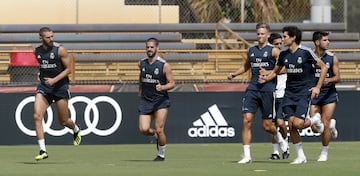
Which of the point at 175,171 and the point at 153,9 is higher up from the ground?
the point at 153,9

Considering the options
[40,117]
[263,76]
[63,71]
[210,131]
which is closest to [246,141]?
[263,76]

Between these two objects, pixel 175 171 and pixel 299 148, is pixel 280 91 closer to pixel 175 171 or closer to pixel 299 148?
pixel 299 148

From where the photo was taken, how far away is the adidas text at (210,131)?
83.3 feet

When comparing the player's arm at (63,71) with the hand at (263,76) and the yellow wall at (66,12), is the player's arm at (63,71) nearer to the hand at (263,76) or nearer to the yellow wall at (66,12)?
the hand at (263,76)

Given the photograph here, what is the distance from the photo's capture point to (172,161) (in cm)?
1795

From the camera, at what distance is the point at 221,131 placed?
25391 millimetres

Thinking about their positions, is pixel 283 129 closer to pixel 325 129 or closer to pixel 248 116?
pixel 325 129

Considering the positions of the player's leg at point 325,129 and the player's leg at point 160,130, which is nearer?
the player's leg at point 325,129

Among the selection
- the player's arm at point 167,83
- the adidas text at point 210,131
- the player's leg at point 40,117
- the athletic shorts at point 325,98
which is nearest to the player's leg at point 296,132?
the athletic shorts at point 325,98

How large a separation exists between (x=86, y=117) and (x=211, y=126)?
2974 mm

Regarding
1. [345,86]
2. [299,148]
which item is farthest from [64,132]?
[299,148]

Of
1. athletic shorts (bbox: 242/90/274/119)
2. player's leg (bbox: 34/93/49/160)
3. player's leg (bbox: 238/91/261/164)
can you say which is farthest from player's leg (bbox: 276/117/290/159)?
player's leg (bbox: 34/93/49/160)

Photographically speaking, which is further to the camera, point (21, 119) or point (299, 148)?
point (21, 119)

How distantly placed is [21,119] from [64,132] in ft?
3.40
